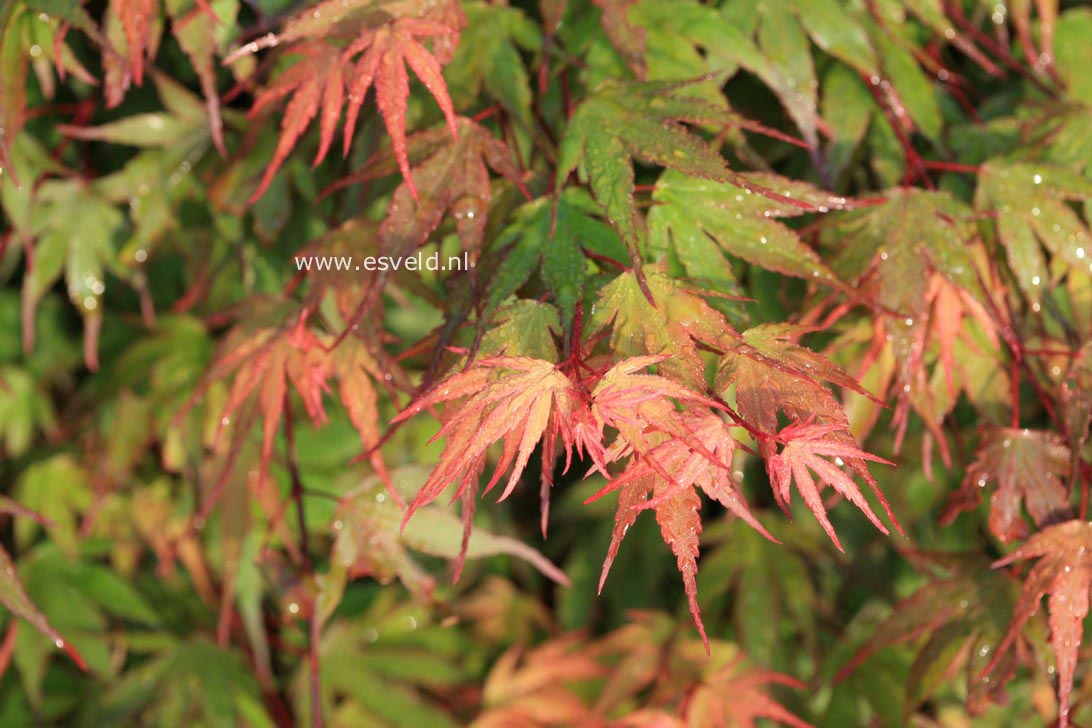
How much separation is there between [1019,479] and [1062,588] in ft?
0.32

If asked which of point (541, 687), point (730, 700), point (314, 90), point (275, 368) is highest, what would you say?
point (314, 90)

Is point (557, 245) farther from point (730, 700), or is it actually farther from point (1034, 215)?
point (730, 700)

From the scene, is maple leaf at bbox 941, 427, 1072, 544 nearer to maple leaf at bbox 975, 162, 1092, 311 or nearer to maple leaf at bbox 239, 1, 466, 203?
maple leaf at bbox 975, 162, 1092, 311

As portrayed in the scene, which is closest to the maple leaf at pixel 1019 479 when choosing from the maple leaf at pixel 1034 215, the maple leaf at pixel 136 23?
the maple leaf at pixel 1034 215

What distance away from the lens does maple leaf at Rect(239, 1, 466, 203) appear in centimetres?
66

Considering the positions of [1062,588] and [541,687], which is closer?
[1062,588]

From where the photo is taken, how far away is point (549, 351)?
0.60 metres

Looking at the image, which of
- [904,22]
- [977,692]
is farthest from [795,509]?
[904,22]

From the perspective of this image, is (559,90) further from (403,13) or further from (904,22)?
(904,22)

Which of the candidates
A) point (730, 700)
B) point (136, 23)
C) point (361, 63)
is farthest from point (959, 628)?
point (136, 23)

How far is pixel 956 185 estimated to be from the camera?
0.88 m

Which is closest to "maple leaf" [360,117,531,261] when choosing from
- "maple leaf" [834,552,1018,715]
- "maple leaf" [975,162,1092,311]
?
"maple leaf" [975,162,1092,311]

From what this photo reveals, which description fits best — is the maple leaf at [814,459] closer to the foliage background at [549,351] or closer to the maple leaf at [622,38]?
the foliage background at [549,351]

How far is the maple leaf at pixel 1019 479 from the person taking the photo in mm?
741
